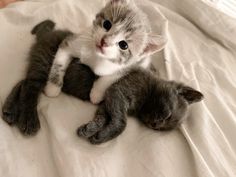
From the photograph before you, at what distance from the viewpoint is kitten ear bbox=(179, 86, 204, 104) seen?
1155mm

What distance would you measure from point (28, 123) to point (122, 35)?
0.41m

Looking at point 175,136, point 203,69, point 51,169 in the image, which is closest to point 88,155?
point 51,169

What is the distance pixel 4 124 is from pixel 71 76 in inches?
11.5

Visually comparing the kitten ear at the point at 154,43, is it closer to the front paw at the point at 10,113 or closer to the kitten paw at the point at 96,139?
the kitten paw at the point at 96,139

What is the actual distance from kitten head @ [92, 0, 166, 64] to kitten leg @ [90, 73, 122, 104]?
0.08m

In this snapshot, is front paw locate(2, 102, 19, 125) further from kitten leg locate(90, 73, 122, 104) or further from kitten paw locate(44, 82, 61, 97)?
kitten leg locate(90, 73, 122, 104)

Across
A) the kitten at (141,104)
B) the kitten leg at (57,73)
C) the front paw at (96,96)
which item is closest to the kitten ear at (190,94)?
the kitten at (141,104)

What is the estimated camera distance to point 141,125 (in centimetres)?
113

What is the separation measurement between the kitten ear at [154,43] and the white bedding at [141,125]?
226mm

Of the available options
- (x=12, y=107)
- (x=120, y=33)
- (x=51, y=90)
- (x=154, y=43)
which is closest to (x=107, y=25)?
(x=120, y=33)

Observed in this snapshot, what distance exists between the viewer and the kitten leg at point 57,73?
1103 mm

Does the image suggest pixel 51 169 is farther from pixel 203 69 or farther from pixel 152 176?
pixel 203 69

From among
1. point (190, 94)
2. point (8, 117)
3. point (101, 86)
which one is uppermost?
point (190, 94)

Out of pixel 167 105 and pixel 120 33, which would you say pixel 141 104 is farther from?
pixel 120 33
